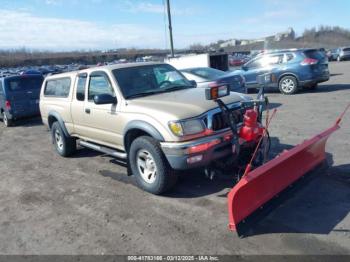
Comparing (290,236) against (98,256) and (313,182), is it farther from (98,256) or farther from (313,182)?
(98,256)

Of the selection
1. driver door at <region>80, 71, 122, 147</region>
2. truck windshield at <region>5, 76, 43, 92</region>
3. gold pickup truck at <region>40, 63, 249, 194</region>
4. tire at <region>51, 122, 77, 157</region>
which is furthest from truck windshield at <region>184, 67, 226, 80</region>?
truck windshield at <region>5, 76, 43, 92</region>

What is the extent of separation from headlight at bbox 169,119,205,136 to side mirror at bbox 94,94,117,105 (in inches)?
52.3

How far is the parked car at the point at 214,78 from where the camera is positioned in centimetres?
1049

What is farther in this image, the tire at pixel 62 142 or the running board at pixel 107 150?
the tire at pixel 62 142

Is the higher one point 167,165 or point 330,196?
point 167,165

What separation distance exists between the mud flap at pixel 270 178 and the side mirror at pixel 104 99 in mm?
2611

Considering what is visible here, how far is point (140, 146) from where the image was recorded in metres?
5.09

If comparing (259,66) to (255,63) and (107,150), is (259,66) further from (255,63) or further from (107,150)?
(107,150)

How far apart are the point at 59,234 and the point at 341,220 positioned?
3.34 meters

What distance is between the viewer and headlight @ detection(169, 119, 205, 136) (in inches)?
182

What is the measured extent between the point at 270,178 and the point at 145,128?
1.81 metres

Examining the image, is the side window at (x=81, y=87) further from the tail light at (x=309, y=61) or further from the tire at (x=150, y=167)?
the tail light at (x=309, y=61)

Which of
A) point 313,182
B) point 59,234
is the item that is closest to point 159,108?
point 59,234

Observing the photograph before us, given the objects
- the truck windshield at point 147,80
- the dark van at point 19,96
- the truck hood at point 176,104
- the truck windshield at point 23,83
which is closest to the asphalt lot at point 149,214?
the truck hood at point 176,104
